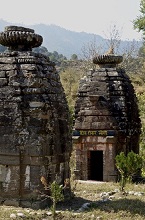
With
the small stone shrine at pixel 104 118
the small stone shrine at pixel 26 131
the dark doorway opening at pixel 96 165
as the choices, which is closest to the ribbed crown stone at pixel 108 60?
the small stone shrine at pixel 104 118

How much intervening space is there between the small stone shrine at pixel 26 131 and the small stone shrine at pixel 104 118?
5.78m

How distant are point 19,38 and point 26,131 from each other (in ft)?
8.30

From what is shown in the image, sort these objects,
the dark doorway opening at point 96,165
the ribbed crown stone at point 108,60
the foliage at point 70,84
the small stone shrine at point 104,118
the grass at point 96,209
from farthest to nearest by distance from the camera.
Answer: the foliage at point 70,84
the dark doorway opening at point 96,165
the ribbed crown stone at point 108,60
the small stone shrine at point 104,118
the grass at point 96,209

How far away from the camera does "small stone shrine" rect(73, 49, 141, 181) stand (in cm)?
1623

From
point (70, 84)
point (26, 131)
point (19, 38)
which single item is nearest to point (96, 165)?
point (26, 131)

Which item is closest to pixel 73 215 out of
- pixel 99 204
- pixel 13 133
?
pixel 99 204

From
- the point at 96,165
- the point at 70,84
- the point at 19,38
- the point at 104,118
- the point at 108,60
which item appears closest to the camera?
the point at 19,38

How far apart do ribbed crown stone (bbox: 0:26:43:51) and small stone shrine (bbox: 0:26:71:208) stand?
1.53 feet

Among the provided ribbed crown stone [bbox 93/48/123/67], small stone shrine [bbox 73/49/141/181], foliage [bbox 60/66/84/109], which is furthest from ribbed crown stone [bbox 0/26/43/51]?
foliage [bbox 60/66/84/109]

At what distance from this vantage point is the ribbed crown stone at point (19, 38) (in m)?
10.9

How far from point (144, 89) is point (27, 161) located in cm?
2220

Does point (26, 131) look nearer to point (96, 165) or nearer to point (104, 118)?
point (104, 118)

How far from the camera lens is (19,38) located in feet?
35.8

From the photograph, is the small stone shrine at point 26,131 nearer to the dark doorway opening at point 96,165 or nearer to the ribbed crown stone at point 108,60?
the ribbed crown stone at point 108,60
